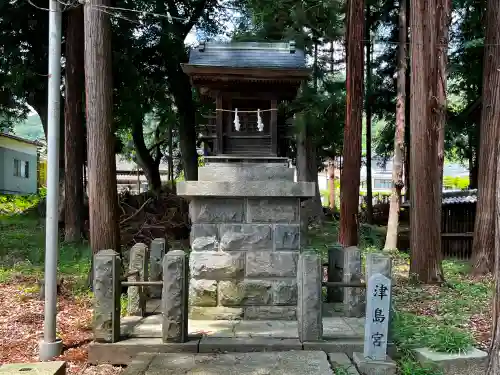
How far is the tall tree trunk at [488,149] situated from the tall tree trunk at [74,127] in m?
10.7

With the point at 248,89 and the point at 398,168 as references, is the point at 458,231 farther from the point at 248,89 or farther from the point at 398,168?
the point at 248,89

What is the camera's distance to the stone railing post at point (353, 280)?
6.43 metres

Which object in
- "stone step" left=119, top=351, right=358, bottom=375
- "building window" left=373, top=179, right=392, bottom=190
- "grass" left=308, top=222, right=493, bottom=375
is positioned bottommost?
"grass" left=308, top=222, right=493, bottom=375

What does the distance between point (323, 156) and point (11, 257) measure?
17531 millimetres

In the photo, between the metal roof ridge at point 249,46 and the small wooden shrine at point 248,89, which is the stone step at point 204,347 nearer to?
the small wooden shrine at point 248,89

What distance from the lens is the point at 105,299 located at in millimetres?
5148

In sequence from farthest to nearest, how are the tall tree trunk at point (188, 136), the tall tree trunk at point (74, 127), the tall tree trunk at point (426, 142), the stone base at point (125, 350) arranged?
1. the tall tree trunk at point (188, 136)
2. the tall tree trunk at point (74, 127)
3. the tall tree trunk at point (426, 142)
4. the stone base at point (125, 350)

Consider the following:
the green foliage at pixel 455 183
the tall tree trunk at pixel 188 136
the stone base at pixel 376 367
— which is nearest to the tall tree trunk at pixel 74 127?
the tall tree trunk at pixel 188 136

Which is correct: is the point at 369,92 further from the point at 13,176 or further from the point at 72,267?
the point at 13,176

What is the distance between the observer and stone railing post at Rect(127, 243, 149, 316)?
251 inches

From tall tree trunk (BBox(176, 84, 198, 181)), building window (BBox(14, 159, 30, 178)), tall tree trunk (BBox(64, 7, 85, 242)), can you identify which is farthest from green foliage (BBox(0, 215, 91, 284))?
building window (BBox(14, 159, 30, 178))

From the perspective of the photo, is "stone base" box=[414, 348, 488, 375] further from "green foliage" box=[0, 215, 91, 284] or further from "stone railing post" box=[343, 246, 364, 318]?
"green foliage" box=[0, 215, 91, 284]

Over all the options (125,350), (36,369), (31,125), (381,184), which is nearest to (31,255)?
(125,350)

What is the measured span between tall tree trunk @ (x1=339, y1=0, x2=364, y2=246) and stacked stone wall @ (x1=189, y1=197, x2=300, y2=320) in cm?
525
